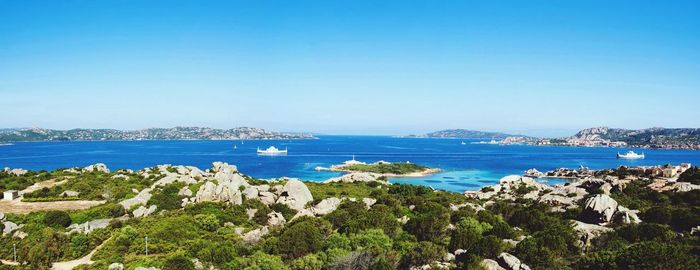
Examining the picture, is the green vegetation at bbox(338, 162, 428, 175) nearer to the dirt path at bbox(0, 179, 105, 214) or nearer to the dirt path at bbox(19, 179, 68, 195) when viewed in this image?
the dirt path at bbox(19, 179, 68, 195)

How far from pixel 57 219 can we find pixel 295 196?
16.3 metres

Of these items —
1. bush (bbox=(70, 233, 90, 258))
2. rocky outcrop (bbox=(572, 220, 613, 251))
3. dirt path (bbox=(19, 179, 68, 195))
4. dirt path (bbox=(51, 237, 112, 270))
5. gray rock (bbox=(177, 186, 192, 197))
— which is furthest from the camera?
dirt path (bbox=(19, 179, 68, 195))

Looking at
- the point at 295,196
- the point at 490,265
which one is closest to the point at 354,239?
the point at 490,265

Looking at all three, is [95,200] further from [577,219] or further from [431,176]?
[431,176]

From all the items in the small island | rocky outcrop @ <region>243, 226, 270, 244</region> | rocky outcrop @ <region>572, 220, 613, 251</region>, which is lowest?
the small island

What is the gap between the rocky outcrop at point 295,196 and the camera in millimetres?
36000

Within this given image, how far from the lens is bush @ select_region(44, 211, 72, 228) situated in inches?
1254

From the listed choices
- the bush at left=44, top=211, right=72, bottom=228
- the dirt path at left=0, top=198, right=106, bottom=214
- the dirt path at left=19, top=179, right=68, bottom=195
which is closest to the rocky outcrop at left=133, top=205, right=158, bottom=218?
the bush at left=44, top=211, right=72, bottom=228

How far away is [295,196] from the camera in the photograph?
120 feet

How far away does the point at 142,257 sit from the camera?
23938 millimetres

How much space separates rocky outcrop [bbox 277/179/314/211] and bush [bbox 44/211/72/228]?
14.7m

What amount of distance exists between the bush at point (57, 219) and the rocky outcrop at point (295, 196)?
14.7 m

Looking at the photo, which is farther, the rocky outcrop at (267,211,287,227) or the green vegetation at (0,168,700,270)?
the rocky outcrop at (267,211,287,227)

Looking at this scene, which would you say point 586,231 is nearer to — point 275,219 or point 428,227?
point 428,227
